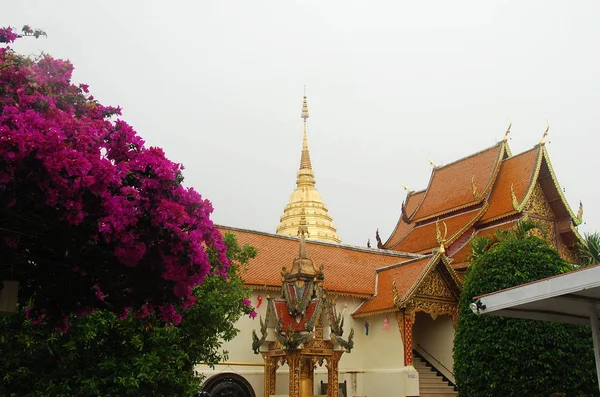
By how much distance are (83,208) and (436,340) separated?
1559 cm

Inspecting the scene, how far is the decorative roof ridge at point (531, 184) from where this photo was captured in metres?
20.7

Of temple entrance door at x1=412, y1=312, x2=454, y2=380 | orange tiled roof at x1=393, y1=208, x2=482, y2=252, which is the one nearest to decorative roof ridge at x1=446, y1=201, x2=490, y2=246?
orange tiled roof at x1=393, y1=208, x2=482, y2=252

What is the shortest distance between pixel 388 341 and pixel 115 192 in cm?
1322

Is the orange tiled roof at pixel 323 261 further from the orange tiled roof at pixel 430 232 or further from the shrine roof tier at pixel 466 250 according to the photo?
the orange tiled roof at pixel 430 232

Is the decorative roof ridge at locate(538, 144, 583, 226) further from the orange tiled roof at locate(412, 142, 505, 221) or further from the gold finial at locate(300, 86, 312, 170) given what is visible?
the gold finial at locate(300, 86, 312, 170)

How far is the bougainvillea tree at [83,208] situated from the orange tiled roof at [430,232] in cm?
1725

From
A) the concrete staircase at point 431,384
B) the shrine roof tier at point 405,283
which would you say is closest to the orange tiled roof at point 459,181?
the shrine roof tier at point 405,283

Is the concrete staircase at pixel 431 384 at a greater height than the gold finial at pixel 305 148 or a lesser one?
lesser

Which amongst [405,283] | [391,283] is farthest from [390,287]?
[405,283]

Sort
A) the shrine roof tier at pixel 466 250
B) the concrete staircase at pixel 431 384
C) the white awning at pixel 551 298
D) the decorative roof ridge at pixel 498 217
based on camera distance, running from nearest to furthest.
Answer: the white awning at pixel 551 298 < the concrete staircase at pixel 431 384 < the shrine roof tier at pixel 466 250 < the decorative roof ridge at pixel 498 217

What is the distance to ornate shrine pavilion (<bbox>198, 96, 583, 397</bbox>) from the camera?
1413 cm

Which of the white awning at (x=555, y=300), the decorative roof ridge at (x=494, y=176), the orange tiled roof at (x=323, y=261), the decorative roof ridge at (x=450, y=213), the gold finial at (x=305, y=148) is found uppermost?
the gold finial at (x=305, y=148)

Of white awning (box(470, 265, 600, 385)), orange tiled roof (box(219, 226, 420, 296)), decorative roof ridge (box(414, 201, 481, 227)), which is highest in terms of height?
decorative roof ridge (box(414, 201, 481, 227))

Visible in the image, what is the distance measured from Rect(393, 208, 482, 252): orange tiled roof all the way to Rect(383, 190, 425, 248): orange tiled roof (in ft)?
2.47
